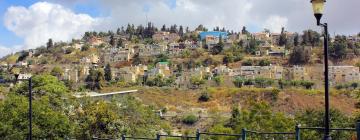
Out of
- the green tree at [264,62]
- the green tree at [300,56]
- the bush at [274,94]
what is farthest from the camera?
the green tree at [264,62]

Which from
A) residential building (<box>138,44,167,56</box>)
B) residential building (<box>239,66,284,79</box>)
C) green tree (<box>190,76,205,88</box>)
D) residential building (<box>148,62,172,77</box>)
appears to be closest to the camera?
green tree (<box>190,76,205,88</box>)

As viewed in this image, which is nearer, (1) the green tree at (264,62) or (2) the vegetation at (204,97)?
(2) the vegetation at (204,97)

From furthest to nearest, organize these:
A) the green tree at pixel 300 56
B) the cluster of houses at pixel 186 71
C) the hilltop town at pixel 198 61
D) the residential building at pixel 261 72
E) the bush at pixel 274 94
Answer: the green tree at pixel 300 56 → the residential building at pixel 261 72 → the cluster of houses at pixel 186 71 → the hilltop town at pixel 198 61 → the bush at pixel 274 94

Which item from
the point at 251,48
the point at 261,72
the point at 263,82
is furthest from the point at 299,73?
the point at 251,48

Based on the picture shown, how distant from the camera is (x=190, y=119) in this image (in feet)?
247

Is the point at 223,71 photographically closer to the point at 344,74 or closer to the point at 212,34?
the point at 344,74

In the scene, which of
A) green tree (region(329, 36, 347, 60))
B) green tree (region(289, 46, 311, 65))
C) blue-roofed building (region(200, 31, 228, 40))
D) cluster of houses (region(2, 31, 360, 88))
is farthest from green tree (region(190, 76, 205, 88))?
blue-roofed building (region(200, 31, 228, 40))

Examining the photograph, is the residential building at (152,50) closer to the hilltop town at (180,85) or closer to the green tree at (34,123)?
the hilltop town at (180,85)

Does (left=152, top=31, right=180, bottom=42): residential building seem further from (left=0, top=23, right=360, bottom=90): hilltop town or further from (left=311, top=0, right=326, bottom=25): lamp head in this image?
(left=311, top=0, right=326, bottom=25): lamp head

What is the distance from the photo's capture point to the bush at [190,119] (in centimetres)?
7506

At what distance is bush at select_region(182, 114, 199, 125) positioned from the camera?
75062 millimetres

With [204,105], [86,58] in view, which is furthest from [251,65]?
[86,58]

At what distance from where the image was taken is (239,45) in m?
134

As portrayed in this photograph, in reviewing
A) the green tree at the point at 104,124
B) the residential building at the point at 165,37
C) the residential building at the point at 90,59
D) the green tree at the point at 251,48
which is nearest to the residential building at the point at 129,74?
the residential building at the point at 90,59
